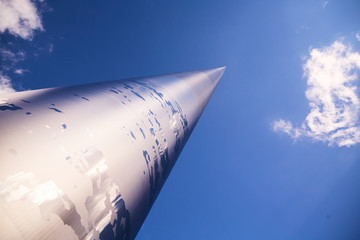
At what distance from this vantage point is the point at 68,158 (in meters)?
0.88

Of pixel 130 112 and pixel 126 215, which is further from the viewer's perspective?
pixel 130 112

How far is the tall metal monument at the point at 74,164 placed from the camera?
70 cm

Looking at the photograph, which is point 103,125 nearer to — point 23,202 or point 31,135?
point 31,135

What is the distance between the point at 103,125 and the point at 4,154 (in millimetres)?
515

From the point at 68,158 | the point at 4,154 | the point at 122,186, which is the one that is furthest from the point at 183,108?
the point at 4,154

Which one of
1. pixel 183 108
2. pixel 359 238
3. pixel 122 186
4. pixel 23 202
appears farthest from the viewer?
pixel 359 238

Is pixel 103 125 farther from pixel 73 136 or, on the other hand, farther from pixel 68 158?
pixel 68 158

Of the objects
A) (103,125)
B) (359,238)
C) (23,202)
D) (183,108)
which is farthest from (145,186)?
(359,238)

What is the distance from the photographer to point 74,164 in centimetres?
88

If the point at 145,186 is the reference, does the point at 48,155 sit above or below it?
below

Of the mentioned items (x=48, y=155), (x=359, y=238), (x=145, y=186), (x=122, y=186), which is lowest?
(x=48, y=155)

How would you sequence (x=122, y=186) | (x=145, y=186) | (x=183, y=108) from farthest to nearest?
(x=183, y=108) → (x=145, y=186) → (x=122, y=186)

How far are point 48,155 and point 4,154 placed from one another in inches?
5.7

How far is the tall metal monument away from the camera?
0.70 meters
